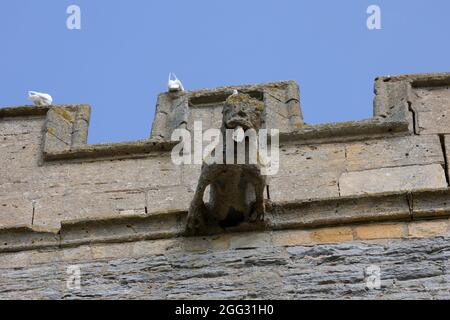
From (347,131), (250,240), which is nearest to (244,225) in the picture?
(250,240)

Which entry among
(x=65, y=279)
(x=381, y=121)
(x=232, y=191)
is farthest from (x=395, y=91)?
(x=65, y=279)

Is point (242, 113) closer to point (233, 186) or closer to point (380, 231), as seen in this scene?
point (233, 186)

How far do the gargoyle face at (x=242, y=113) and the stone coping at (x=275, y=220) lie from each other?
77 centimetres

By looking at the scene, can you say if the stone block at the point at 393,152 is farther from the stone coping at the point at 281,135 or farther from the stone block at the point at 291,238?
the stone block at the point at 291,238

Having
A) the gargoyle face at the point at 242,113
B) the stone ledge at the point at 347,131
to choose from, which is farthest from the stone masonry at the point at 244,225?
the gargoyle face at the point at 242,113

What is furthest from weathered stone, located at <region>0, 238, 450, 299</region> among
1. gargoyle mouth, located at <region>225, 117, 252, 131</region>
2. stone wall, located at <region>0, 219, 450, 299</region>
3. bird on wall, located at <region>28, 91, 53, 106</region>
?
bird on wall, located at <region>28, 91, 53, 106</region>

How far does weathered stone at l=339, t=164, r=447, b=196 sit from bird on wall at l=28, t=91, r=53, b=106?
6.89 ft

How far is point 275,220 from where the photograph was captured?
11.6m

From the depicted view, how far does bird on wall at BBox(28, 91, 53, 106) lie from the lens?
12.9 metres

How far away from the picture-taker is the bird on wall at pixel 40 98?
42.4ft

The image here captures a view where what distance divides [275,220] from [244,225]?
190 mm

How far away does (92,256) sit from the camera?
11.6 metres
